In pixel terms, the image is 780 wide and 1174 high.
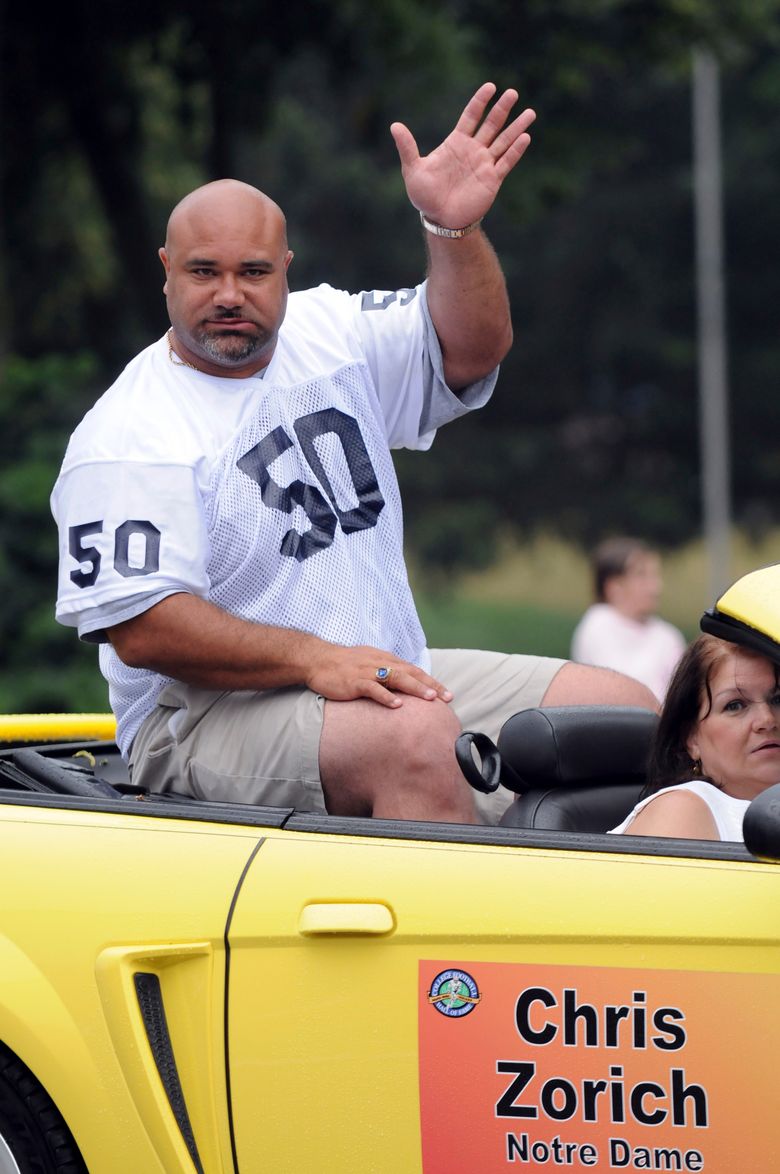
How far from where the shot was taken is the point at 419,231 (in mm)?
31797

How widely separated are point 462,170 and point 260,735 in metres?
1.10

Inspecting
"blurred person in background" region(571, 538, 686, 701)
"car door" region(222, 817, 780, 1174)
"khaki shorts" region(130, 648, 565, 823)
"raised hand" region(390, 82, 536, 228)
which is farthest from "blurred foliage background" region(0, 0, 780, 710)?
"car door" region(222, 817, 780, 1174)

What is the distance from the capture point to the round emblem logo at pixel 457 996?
2514 mm

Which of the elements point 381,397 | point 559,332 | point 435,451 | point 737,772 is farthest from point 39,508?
point 559,332

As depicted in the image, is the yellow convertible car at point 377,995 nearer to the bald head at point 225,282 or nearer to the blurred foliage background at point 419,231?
the bald head at point 225,282

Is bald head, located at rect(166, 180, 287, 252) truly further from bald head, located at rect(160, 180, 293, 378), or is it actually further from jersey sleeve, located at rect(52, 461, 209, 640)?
jersey sleeve, located at rect(52, 461, 209, 640)

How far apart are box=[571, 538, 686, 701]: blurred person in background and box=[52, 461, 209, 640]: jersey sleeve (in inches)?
186

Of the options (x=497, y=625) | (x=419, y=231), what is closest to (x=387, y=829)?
(x=497, y=625)

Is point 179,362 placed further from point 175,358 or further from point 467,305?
point 467,305

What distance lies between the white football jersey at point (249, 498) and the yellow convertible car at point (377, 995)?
551 millimetres

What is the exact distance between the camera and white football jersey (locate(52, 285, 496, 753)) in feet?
10.4

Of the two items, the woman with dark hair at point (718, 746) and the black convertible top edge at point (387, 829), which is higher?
the woman with dark hair at point (718, 746)

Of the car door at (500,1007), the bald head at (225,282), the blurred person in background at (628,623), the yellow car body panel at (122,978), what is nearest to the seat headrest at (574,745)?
the car door at (500,1007)

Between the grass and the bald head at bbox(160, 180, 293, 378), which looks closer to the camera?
the bald head at bbox(160, 180, 293, 378)
